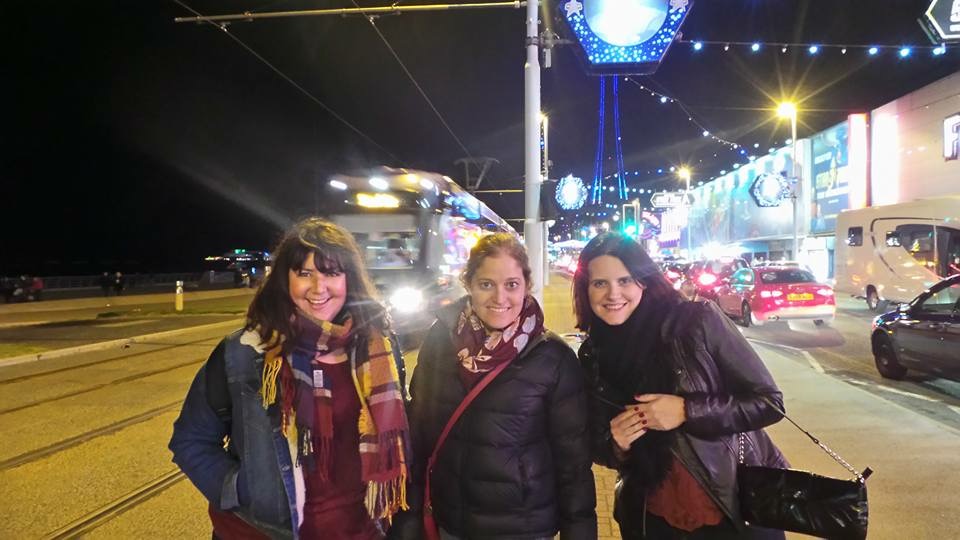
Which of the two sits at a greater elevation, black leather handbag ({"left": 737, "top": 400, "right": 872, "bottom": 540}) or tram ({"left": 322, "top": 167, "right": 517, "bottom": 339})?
tram ({"left": 322, "top": 167, "right": 517, "bottom": 339})

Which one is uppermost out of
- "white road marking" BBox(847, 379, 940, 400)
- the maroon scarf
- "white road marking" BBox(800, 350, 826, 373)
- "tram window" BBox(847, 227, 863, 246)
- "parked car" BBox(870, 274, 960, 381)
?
"tram window" BBox(847, 227, 863, 246)

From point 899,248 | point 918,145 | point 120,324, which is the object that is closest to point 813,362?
point 899,248

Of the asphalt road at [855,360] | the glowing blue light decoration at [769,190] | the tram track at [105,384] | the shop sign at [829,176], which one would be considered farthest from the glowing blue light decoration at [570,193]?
→ the shop sign at [829,176]

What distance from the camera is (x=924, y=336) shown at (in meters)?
8.24

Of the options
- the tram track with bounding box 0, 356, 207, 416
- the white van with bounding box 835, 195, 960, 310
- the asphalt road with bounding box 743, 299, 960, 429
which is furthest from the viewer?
the white van with bounding box 835, 195, 960, 310

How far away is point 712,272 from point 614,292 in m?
20.6

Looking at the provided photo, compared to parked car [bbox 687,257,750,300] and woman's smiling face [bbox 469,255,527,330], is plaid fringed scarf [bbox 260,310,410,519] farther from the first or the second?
parked car [bbox 687,257,750,300]

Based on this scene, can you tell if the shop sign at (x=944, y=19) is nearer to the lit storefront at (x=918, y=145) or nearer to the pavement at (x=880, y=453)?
the pavement at (x=880, y=453)

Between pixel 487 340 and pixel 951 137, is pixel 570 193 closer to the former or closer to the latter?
pixel 487 340

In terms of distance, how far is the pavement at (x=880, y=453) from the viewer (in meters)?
4.20

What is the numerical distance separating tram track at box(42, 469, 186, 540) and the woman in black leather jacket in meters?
3.87

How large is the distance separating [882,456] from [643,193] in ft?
264

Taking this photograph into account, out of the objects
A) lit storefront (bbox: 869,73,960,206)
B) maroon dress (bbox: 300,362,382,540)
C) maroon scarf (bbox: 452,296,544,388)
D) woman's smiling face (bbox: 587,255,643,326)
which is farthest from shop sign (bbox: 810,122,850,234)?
maroon dress (bbox: 300,362,382,540)

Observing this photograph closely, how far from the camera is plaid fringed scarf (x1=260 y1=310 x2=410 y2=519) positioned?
6.70 feet
